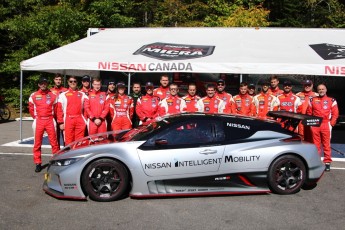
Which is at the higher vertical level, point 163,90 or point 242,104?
point 163,90

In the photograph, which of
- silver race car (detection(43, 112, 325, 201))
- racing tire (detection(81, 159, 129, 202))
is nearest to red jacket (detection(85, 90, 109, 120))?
silver race car (detection(43, 112, 325, 201))

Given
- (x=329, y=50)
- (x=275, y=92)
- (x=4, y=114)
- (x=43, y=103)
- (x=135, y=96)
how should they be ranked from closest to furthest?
(x=43, y=103), (x=135, y=96), (x=275, y=92), (x=329, y=50), (x=4, y=114)

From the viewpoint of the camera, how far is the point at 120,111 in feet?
27.7

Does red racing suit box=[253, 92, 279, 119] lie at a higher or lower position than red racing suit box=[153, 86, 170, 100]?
lower

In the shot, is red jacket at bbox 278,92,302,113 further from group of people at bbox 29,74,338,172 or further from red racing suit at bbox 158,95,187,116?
red racing suit at bbox 158,95,187,116

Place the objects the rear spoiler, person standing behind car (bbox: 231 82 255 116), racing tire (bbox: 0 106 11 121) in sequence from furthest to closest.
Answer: racing tire (bbox: 0 106 11 121) → person standing behind car (bbox: 231 82 255 116) → the rear spoiler

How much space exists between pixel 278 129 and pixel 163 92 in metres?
3.81

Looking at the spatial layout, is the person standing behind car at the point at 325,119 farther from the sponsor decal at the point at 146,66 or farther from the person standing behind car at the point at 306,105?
the sponsor decal at the point at 146,66

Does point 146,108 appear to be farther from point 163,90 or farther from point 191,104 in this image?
point 163,90

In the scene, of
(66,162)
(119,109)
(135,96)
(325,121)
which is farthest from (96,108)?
(325,121)

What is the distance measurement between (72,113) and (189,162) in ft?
11.2

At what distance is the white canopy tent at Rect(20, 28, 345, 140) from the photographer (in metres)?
8.95

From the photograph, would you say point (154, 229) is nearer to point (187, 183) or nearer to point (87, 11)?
point (187, 183)

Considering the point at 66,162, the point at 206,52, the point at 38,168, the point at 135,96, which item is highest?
the point at 206,52
